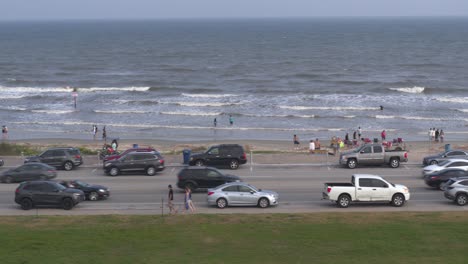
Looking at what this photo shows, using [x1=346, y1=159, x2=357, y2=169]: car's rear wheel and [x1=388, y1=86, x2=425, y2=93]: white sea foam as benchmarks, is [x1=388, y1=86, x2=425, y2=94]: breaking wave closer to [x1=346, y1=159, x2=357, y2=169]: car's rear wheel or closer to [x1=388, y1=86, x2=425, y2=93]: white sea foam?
[x1=388, y1=86, x2=425, y2=93]: white sea foam

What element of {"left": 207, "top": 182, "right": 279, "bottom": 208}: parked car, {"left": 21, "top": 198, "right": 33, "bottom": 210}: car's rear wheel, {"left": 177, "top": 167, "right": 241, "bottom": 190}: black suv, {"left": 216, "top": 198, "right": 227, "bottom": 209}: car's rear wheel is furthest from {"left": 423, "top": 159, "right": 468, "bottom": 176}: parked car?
{"left": 21, "top": 198, "right": 33, "bottom": 210}: car's rear wheel

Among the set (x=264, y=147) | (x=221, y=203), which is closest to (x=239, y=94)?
(x=264, y=147)

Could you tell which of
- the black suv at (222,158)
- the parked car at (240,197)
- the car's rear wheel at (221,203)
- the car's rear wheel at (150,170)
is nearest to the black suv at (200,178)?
the parked car at (240,197)

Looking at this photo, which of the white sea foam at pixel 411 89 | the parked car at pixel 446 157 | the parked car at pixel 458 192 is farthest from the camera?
the white sea foam at pixel 411 89

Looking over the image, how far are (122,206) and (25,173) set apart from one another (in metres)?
7.63

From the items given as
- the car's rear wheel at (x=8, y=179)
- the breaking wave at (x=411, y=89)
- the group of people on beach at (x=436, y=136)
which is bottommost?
the car's rear wheel at (x=8, y=179)

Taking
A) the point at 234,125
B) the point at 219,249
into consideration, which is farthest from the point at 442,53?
the point at 219,249

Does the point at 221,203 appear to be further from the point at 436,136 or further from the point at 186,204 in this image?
the point at 436,136

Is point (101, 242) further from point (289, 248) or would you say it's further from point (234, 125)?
point (234, 125)

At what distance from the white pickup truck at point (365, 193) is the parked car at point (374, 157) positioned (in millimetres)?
9536

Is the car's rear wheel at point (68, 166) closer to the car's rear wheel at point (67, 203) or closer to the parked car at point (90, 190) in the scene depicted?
the parked car at point (90, 190)

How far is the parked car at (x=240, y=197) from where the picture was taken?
92.0 feet

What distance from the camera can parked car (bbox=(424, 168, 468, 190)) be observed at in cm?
3141

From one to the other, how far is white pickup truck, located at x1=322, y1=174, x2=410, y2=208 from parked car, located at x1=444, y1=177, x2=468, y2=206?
1.90 metres
